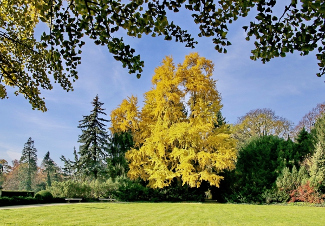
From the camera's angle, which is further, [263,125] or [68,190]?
[263,125]

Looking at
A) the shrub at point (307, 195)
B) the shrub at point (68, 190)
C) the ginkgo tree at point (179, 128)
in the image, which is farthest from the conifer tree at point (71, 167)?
the shrub at point (307, 195)

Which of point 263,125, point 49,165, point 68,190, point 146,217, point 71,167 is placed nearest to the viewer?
point 146,217

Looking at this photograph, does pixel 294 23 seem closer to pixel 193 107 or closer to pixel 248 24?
pixel 248 24

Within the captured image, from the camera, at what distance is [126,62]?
8.19 ft

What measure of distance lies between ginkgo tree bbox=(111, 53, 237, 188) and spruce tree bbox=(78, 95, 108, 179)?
24.3 ft

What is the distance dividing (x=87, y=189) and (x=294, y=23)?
16992 millimetres

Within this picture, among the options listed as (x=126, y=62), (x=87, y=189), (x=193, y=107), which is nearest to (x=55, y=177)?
(x=87, y=189)

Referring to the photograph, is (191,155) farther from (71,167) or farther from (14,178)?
(14,178)

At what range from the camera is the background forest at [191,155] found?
15.0m

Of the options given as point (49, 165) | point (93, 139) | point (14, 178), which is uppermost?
point (93, 139)

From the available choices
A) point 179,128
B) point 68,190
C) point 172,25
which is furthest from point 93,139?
point 172,25

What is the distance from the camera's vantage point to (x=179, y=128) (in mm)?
14617

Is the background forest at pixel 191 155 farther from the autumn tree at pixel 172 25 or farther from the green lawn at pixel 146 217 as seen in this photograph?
the autumn tree at pixel 172 25

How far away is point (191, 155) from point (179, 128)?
6.03ft
